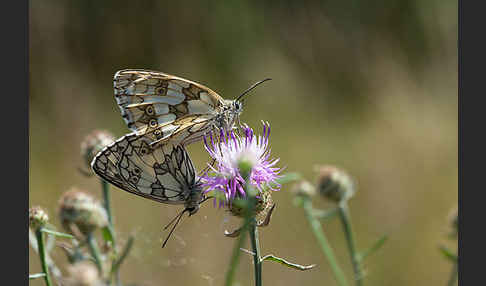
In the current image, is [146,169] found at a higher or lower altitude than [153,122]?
lower

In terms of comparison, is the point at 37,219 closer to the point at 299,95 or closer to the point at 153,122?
the point at 153,122

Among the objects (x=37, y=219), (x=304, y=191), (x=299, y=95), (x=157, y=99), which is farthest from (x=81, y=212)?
(x=299, y=95)

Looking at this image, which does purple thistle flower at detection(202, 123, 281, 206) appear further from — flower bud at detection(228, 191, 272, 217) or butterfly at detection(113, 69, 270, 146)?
butterfly at detection(113, 69, 270, 146)

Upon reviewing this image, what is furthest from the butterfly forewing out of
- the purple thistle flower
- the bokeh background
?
the bokeh background

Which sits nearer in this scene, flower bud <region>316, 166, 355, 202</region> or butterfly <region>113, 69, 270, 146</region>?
butterfly <region>113, 69, 270, 146</region>

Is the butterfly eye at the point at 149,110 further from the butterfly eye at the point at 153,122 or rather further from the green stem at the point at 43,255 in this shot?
the green stem at the point at 43,255

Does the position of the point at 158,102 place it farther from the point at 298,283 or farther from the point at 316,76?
the point at 316,76

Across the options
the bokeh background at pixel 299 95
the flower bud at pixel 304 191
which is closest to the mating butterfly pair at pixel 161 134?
the flower bud at pixel 304 191
